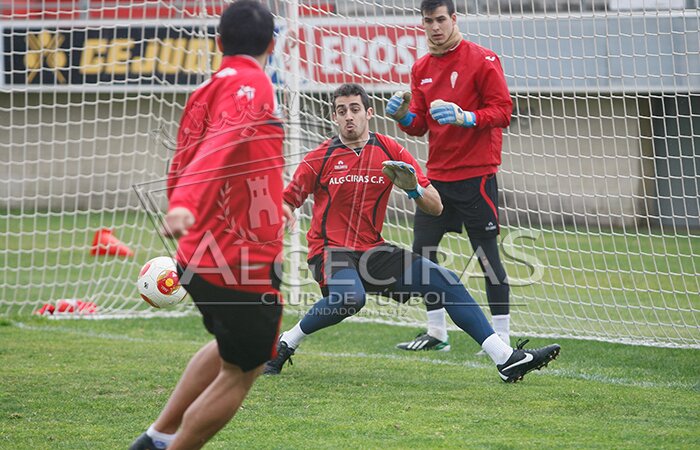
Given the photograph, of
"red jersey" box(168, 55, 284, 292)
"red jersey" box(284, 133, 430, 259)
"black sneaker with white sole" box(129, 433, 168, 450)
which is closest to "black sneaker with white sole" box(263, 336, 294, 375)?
"red jersey" box(284, 133, 430, 259)

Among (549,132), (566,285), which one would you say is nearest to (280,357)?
(566,285)

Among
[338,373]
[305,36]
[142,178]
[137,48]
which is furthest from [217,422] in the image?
[142,178]

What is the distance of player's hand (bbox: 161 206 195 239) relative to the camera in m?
3.01

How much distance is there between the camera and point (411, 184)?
5.13m

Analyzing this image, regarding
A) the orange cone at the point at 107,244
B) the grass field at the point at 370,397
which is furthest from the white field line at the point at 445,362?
the orange cone at the point at 107,244

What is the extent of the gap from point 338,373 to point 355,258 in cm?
86

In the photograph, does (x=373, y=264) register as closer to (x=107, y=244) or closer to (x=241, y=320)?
(x=241, y=320)

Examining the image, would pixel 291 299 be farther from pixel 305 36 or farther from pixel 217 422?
pixel 217 422

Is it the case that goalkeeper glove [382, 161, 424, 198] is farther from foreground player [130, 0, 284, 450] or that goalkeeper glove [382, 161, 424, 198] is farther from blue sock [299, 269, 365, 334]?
foreground player [130, 0, 284, 450]

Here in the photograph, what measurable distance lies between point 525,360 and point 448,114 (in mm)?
1672

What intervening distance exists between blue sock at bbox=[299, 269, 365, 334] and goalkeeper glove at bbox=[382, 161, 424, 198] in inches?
25.3

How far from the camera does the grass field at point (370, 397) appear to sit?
428 centimetres

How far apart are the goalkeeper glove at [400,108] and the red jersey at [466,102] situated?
0.11 metres

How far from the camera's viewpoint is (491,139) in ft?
20.8
